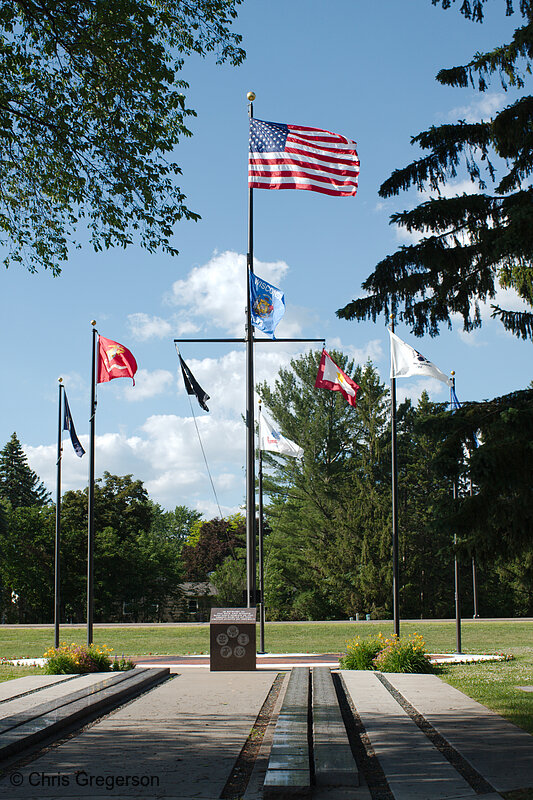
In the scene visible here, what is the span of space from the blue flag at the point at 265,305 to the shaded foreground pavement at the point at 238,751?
819 centimetres

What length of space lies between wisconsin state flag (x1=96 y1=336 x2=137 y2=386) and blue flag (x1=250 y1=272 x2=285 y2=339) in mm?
4357

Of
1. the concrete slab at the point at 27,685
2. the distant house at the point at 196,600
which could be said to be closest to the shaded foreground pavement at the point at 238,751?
the concrete slab at the point at 27,685

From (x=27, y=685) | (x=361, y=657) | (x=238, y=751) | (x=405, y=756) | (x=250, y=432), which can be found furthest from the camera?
(x=250, y=432)

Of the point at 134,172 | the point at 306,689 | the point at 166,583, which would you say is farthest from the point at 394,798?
the point at 166,583

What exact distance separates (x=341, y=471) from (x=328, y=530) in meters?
4.18

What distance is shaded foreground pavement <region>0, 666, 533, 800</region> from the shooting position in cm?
644

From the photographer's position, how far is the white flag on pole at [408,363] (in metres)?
19.7

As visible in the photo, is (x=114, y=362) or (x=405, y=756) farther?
(x=114, y=362)

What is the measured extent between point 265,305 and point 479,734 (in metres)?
10.9

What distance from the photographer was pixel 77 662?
15.6 meters

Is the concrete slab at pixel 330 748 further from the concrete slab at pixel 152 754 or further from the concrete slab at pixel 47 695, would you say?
the concrete slab at pixel 47 695

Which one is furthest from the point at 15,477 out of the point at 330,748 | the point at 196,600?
the point at 330,748

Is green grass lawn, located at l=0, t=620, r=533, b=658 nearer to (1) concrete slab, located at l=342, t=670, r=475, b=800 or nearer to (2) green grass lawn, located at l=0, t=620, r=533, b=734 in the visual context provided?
(2) green grass lawn, located at l=0, t=620, r=533, b=734

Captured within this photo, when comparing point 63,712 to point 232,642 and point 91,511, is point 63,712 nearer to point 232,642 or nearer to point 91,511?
point 232,642
